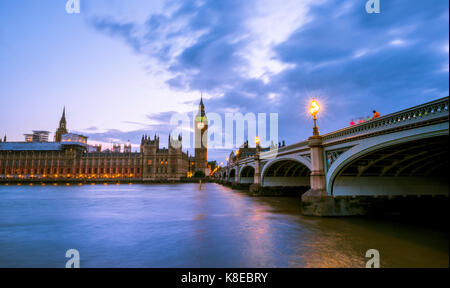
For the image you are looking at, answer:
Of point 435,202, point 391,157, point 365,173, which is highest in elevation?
point 391,157

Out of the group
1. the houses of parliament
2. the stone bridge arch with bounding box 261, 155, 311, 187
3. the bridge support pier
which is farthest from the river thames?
the houses of parliament

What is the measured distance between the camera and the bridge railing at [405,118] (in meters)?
8.88

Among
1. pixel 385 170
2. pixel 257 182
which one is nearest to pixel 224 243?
pixel 385 170

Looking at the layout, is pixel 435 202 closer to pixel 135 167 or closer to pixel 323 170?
pixel 323 170

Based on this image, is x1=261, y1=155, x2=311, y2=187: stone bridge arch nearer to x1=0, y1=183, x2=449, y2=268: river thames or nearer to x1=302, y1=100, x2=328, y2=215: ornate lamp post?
x1=302, y1=100, x2=328, y2=215: ornate lamp post

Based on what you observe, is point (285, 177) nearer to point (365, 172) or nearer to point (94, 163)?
point (365, 172)

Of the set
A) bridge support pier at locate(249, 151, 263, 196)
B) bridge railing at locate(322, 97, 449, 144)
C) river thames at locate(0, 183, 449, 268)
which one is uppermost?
bridge railing at locate(322, 97, 449, 144)

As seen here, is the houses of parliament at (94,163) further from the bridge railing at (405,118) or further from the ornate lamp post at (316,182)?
the bridge railing at (405,118)

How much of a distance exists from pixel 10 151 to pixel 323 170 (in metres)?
165

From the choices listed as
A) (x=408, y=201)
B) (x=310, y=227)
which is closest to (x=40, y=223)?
(x=310, y=227)

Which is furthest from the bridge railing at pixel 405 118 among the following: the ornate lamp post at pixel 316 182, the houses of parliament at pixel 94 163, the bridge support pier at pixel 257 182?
the houses of parliament at pixel 94 163

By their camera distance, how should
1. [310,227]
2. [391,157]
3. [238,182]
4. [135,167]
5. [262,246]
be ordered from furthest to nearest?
[135,167] < [238,182] < [391,157] < [310,227] < [262,246]

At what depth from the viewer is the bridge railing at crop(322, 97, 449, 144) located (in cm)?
888

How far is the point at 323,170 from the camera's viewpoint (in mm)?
16422
